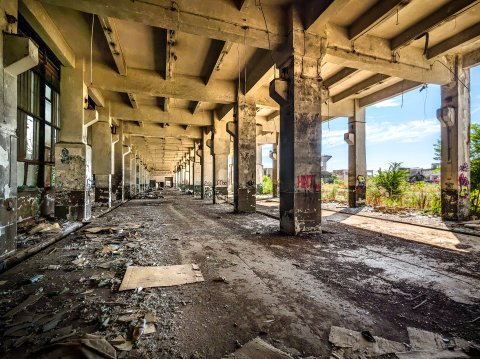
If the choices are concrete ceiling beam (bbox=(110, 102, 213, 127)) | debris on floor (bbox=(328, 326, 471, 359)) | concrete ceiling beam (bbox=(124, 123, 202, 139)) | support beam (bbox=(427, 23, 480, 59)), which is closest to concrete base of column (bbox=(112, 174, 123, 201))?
concrete ceiling beam (bbox=(124, 123, 202, 139))

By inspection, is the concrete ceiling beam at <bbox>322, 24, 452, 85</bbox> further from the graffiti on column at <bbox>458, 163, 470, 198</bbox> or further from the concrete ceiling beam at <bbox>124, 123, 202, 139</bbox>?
the concrete ceiling beam at <bbox>124, 123, 202, 139</bbox>

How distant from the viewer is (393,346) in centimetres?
174

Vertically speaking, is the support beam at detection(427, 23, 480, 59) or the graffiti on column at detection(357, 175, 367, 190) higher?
the support beam at detection(427, 23, 480, 59)

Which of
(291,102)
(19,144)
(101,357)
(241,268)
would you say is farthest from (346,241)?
(19,144)

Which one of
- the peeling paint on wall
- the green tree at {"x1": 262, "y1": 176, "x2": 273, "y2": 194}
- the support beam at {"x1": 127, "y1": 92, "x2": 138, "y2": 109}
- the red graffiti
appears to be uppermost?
the support beam at {"x1": 127, "y1": 92, "x2": 138, "y2": 109}

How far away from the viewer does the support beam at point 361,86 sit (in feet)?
29.5

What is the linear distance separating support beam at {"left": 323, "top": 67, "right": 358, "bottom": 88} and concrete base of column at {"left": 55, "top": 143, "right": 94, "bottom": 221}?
8.72 meters

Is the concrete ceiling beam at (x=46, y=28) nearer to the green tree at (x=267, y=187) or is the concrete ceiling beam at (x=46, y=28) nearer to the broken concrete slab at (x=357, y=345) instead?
the broken concrete slab at (x=357, y=345)

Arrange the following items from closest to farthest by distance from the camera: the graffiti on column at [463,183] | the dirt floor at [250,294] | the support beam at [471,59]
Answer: the dirt floor at [250,294]
the support beam at [471,59]
the graffiti on column at [463,183]

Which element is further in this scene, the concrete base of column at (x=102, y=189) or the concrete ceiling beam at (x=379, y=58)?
the concrete base of column at (x=102, y=189)

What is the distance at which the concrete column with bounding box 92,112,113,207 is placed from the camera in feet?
36.9

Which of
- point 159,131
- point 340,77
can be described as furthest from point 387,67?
point 159,131

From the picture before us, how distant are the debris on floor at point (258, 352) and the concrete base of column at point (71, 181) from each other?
7199mm

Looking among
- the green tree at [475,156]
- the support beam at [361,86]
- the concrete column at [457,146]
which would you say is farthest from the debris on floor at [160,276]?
the green tree at [475,156]
